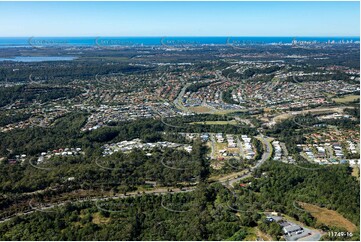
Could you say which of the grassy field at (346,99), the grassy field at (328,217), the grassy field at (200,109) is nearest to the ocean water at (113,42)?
the grassy field at (200,109)

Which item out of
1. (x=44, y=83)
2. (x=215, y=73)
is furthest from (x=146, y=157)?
(x=215, y=73)

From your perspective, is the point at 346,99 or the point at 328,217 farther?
the point at 346,99

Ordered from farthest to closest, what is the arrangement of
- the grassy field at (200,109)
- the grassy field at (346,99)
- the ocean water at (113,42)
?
the ocean water at (113,42), the grassy field at (346,99), the grassy field at (200,109)

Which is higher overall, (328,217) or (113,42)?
(113,42)

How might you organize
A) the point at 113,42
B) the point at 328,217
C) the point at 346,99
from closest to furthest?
the point at 328,217
the point at 346,99
the point at 113,42

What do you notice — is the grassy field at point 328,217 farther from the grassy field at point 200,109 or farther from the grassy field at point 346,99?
the grassy field at point 346,99

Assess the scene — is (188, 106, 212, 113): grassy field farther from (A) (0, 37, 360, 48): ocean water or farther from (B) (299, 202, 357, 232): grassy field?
(A) (0, 37, 360, 48): ocean water

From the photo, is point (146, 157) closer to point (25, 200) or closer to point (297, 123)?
point (25, 200)

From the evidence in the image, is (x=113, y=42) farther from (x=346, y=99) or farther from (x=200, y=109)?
(x=346, y=99)

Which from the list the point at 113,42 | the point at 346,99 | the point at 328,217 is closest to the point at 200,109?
the point at 346,99

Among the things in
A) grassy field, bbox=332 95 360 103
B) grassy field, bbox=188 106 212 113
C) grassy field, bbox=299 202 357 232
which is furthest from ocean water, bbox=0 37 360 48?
grassy field, bbox=299 202 357 232
